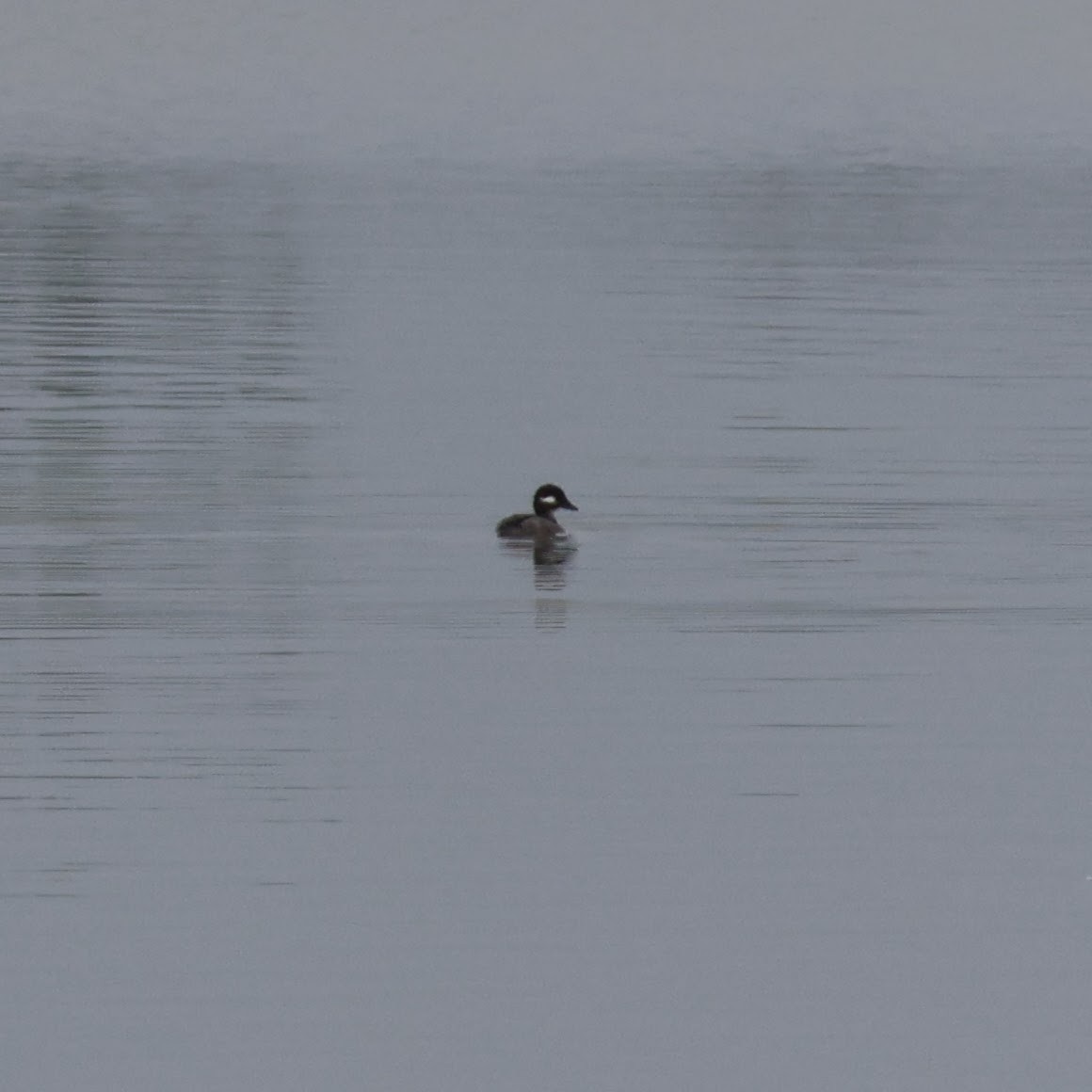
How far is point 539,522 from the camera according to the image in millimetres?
18000

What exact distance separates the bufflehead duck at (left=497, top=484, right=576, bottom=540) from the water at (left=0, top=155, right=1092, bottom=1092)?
265 mm

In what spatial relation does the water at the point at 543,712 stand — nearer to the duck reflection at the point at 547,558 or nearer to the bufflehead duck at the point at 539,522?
the duck reflection at the point at 547,558

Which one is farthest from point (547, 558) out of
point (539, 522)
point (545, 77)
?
point (545, 77)

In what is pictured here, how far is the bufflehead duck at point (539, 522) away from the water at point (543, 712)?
265mm

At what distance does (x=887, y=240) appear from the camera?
1738 inches

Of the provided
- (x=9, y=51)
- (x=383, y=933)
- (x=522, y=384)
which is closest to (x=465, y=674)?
(x=383, y=933)

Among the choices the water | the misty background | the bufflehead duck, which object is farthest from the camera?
the misty background

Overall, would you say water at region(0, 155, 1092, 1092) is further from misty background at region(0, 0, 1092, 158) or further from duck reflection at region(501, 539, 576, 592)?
misty background at region(0, 0, 1092, 158)

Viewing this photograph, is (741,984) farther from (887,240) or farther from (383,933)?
(887,240)

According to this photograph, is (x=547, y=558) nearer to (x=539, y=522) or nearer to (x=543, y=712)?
(x=539, y=522)

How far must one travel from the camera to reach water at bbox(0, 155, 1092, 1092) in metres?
10.1

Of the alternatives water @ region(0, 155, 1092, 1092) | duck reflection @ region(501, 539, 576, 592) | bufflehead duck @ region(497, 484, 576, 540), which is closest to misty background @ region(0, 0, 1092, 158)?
water @ region(0, 155, 1092, 1092)

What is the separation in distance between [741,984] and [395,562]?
7.41m

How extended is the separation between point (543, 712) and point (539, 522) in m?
4.16
